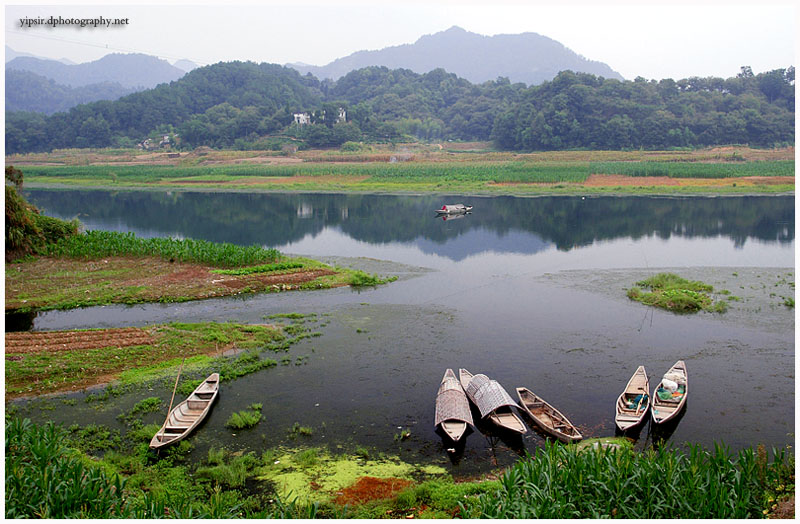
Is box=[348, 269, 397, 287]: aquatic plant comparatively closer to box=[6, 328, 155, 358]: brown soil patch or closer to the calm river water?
the calm river water

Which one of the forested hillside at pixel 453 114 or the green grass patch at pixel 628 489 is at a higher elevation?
the forested hillside at pixel 453 114

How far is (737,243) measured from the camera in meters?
32.6

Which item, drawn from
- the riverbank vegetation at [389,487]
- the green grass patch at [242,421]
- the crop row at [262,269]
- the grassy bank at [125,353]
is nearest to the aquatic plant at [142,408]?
the grassy bank at [125,353]

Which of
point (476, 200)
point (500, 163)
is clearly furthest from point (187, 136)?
point (476, 200)

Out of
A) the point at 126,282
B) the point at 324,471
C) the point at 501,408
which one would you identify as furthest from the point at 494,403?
the point at 126,282

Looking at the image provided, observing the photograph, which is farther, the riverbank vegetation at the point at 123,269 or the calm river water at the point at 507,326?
the riverbank vegetation at the point at 123,269

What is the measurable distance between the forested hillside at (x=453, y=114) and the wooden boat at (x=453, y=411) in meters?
80.4

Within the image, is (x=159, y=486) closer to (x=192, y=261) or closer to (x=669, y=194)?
(x=192, y=261)

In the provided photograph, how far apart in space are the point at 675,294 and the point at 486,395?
11.3 m

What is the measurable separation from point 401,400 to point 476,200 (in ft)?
130

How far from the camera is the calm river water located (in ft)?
40.7

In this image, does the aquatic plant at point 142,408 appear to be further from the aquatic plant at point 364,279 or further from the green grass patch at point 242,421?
the aquatic plant at point 364,279

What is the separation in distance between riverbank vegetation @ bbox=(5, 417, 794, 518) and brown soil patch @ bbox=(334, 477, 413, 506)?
0.02m

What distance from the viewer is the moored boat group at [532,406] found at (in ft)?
Result: 38.1
